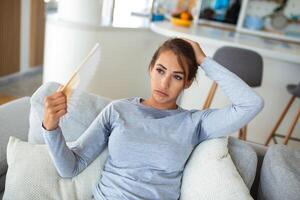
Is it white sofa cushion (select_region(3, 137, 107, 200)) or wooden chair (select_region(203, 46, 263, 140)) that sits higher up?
wooden chair (select_region(203, 46, 263, 140))

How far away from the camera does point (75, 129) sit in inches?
48.4

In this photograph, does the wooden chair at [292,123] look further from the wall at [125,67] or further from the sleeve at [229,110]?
the sleeve at [229,110]

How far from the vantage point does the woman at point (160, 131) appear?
1033mm

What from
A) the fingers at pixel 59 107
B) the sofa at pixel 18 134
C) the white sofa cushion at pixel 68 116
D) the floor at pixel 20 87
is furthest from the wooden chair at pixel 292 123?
the floor at pixel 20 87

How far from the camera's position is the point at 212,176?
0.98 meters

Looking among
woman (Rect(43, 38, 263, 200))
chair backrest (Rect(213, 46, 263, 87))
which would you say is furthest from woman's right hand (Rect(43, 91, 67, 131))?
chair backrest (Rect(213, 46, 263, 87))

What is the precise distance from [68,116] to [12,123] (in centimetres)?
26

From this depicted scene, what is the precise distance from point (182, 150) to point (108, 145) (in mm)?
279

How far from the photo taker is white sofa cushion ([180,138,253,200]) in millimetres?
918

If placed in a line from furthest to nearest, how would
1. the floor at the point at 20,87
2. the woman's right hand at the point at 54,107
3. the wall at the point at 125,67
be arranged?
the floor at the point at 20,87 < the wall at the point at 125,67 < the woman's right hand at the point at 54,107

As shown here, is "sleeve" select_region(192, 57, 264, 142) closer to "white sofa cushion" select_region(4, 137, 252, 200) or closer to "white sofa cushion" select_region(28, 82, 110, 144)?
"white sofa cushion" select_region(4, 137, 252, 200)

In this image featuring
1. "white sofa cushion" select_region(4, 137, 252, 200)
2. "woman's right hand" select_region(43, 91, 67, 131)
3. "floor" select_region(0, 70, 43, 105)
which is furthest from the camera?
"floor" select_region(0, 70, 43, 105)

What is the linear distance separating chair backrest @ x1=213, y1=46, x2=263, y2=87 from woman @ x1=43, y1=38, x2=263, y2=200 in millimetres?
931

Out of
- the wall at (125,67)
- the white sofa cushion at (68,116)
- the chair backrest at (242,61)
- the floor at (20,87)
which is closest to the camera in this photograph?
the white sofa cushion at (68,116)
